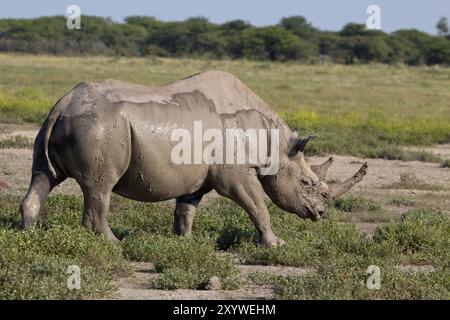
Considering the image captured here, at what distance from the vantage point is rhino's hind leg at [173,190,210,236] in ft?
33.3

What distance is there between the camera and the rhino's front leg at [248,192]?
9695 millimetres

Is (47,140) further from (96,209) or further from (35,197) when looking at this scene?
(96,209)

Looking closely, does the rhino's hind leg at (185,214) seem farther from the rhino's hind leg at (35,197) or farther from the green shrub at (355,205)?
the green shrub at (355,205)

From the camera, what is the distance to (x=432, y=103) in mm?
31484

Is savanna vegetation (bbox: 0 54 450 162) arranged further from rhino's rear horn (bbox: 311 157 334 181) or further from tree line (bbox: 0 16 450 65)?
tree line (bbox: 0 16 450 65)

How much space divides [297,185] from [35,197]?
2.65 meters

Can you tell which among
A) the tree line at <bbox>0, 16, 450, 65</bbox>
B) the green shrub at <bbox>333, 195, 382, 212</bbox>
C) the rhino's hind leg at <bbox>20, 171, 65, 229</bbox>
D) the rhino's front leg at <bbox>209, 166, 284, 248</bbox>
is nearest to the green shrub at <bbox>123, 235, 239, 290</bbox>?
the rhino's front leg at <bbox>209, 166, 284, 248</bbox>

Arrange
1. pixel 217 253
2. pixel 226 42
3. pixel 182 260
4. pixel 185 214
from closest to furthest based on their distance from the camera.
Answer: pixel 182 260 < pixel 217 253 < pixel 185 214 < pixel 226 42

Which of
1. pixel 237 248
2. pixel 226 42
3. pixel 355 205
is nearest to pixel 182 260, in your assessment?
pixel 237 248

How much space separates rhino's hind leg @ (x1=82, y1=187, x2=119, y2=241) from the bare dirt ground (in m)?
0.51

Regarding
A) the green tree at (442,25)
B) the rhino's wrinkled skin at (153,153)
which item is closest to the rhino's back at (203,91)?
the rhino's wrinkled skin at (153,153)

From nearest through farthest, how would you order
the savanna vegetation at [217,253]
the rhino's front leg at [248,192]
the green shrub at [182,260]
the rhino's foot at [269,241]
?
the savanna vegetation at [217,253] → the green shrub at [182,260] → the rhino's front leg at [248,192] → the rhino's foot at [269,241]

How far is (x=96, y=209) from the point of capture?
359 inches

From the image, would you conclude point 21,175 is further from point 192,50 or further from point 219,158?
point 192,50
